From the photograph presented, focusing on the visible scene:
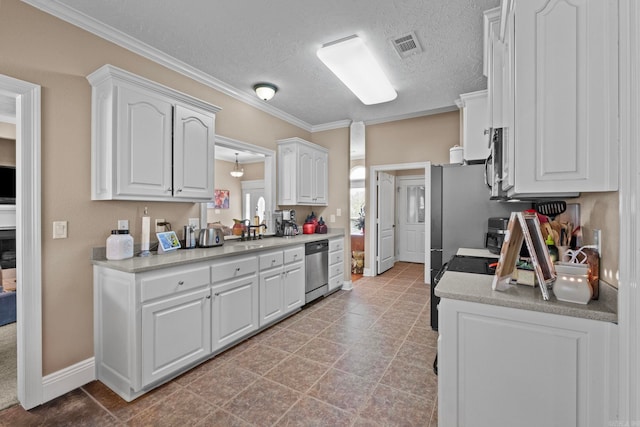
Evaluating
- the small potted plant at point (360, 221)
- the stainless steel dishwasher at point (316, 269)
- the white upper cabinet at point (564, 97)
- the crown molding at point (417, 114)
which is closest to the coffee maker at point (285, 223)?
the stainless steel dishwasher at point (316, 269)

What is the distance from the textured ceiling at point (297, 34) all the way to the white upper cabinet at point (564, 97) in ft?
3.25

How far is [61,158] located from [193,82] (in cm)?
142

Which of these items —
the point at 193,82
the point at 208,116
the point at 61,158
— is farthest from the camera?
the point at 193,82

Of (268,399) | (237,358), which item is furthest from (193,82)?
(268,399)

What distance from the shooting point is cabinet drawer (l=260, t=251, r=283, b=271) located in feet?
9.58

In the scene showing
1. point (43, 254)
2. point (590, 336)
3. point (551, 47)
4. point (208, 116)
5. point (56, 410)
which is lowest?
point (56, 410)

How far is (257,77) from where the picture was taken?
3068mm

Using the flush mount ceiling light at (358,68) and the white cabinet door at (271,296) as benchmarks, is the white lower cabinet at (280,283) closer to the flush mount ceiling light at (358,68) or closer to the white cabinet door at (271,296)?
the white cabinet door at (271,296)

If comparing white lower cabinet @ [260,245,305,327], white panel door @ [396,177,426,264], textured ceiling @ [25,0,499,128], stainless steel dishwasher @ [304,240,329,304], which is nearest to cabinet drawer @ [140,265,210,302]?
white lower cabinet @ [260,245,305,327]

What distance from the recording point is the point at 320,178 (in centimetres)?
449

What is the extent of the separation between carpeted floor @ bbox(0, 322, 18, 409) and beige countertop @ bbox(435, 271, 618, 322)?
9.15 feet

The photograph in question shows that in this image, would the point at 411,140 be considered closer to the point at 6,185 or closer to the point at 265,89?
the point at 265,89

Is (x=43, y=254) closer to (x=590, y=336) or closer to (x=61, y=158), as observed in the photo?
(x=61, y=158)

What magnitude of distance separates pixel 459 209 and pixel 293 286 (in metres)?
1.97
